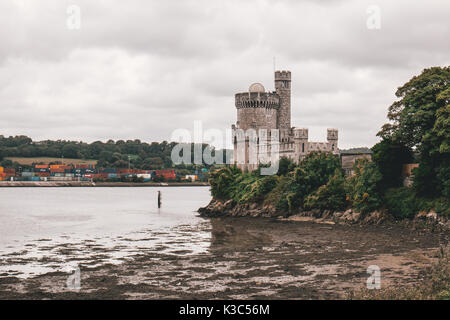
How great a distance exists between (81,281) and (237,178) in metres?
44.0

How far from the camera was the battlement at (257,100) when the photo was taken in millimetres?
85812

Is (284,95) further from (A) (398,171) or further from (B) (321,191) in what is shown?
(A) (398,171)

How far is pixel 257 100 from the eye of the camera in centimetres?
8569

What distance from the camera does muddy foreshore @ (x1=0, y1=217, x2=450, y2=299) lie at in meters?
21.7

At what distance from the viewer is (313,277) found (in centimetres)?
2430

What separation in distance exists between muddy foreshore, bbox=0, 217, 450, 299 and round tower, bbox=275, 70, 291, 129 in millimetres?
49854

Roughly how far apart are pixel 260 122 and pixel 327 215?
36.1 meters

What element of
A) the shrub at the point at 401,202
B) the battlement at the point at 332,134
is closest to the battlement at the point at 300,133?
the battlement at the point at 332,134

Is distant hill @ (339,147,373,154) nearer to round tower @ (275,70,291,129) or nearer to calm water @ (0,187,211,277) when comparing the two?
round tower @ (275,70,291,129)

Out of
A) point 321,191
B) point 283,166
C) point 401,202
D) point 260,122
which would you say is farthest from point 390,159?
point 260,122

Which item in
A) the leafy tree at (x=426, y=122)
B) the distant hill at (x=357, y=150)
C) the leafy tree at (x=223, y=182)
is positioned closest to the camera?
the leafy tree at (x=426, y=122)

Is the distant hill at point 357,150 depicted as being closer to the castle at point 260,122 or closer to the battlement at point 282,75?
the castle at point 260,122

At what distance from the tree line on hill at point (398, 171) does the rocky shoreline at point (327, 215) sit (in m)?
0.61

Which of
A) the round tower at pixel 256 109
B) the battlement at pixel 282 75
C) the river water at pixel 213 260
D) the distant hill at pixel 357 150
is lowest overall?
the river water at pixel 213 260
